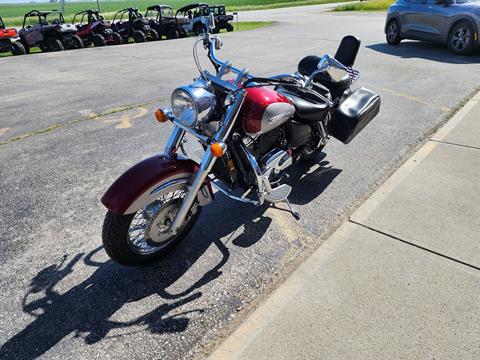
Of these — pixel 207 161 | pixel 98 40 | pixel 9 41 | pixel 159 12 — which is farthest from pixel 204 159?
pixel 159 12

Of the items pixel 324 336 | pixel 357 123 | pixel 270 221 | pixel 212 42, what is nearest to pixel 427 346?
pixel 324 336

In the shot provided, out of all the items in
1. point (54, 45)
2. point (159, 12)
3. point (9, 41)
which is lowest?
point (54, 45)

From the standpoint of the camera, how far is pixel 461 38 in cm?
973

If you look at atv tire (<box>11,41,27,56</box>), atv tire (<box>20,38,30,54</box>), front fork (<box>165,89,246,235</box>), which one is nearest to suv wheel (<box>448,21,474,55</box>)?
front fork (<box>165,89,246,235</box>)

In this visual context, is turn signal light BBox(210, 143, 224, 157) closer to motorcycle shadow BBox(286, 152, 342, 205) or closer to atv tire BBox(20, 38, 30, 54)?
motorcycle shadow BBox(286, 152, 342, 205)

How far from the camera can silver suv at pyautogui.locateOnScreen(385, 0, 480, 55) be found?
950 cm

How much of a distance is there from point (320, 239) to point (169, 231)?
1.25 metres

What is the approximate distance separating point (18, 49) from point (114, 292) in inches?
621

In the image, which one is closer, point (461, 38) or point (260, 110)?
point (260, 110)

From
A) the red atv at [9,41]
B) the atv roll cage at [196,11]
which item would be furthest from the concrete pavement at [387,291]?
the atv roll cage at [196,11]

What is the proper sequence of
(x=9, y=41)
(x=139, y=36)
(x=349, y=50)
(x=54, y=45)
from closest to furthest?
(x=349, y=50)
(x=9, y=41)
(x=54, y=45)
(x=139, y=36)

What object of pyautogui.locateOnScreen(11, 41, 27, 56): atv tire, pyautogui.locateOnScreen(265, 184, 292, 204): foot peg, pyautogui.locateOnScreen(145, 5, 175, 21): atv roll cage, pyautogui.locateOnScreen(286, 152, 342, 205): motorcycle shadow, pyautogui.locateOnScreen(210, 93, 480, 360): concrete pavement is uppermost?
pyautogui.locateOnScreen(145, 5, 175, 21): atv roll cage

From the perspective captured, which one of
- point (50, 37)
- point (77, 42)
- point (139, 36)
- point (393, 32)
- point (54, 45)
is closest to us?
point (393, 32)

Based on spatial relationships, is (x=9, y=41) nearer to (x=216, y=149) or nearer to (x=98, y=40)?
(x=98, y=40)
